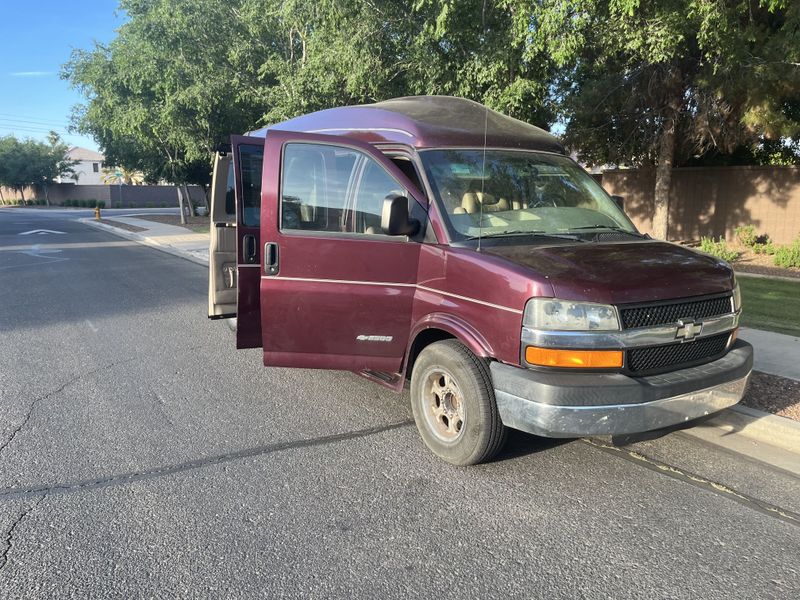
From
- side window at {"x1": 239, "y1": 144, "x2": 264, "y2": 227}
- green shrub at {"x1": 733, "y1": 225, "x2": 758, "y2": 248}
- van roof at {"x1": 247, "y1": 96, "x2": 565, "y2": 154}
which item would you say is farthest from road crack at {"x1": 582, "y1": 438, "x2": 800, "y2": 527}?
green shrub at {"x1": 733, "y1": 225, "x2": 758, "y2": 248}

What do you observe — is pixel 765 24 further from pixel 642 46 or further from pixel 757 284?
pixel 757 284

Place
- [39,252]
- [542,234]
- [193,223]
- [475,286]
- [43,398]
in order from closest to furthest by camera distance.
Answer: [475,286] < [542,234] < [43,398] < [39,252] < [193,223]

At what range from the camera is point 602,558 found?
3.01 metres

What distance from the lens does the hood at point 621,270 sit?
3.37 meters

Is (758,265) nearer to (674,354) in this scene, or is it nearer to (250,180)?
(674,354)

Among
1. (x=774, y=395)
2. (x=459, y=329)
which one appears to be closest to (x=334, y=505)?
(x=459, y=329)

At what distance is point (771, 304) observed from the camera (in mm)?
8727

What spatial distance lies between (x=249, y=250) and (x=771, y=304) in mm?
7642

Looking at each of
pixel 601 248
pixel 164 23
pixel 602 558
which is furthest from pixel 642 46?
pixel 164 23

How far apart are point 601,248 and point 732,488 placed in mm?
1691

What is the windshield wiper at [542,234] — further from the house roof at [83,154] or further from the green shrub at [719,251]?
the house roof at [83,154]

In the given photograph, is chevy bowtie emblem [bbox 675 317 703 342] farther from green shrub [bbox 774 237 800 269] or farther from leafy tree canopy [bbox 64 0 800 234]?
green shrub [bbox 774 237 800 269]

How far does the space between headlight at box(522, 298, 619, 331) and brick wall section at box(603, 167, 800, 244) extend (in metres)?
12.6

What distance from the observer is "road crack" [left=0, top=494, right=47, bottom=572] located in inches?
117
